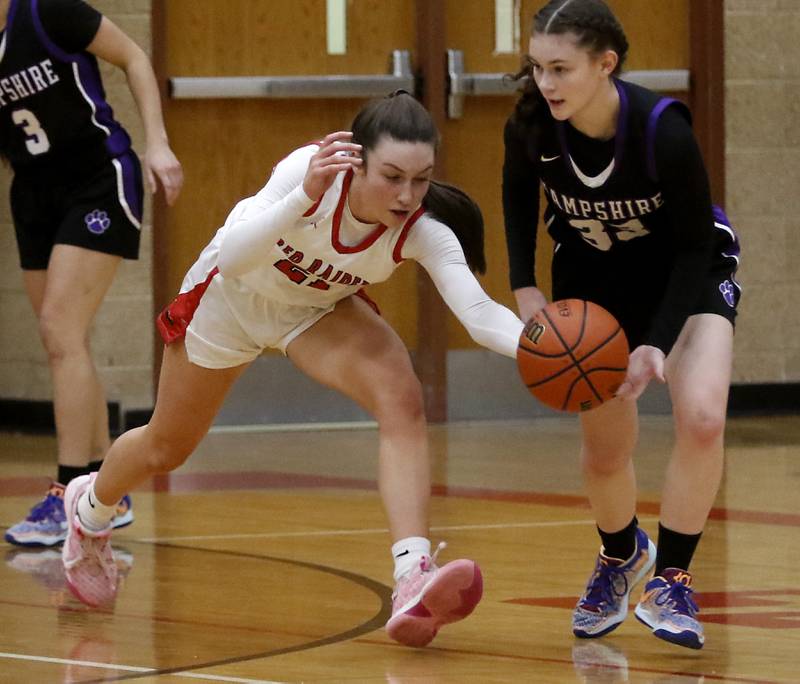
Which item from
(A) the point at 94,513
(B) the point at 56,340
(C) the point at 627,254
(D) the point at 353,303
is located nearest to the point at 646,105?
(C) the point at 627,254

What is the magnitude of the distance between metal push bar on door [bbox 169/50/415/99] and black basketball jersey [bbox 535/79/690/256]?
13.8 feet

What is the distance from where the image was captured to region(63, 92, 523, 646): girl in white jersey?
3682 millimetres

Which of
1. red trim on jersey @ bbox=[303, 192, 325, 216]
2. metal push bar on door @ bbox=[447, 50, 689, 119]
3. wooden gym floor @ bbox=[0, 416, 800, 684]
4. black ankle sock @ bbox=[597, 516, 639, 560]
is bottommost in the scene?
wooden gym floor @ bbox=[0, 416, 800, 684]

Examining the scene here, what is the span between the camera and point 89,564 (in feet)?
14.3

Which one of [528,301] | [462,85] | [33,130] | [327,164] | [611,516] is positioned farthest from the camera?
[462,85]

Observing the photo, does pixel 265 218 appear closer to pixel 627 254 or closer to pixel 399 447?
pixel 399 447

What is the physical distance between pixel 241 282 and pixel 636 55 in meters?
5.15

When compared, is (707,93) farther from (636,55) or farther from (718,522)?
(718,522)

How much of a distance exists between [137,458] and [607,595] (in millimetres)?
1137

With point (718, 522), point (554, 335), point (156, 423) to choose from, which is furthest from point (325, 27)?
point (554, 335)

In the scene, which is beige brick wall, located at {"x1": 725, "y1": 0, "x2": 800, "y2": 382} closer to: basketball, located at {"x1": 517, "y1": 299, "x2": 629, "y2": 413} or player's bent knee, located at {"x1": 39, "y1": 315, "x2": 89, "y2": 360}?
player's bent knee, located at {"x1": 39, "y1": 315, "x2": 89, "y2": 360}

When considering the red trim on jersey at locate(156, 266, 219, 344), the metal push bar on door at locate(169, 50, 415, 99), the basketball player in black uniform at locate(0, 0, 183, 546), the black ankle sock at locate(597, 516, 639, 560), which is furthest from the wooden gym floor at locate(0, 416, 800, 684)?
the metal push bar on door at locate(169, 50, 415, 99)

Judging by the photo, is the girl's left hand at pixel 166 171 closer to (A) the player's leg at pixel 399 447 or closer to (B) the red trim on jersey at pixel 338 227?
(A) the player's leg at pixel 399 447

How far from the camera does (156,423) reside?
4.16 metres
